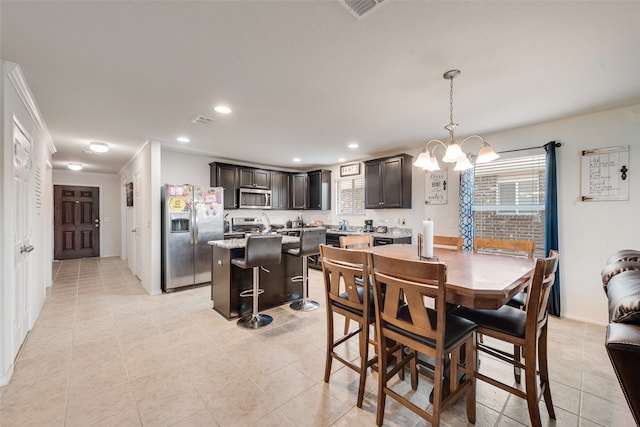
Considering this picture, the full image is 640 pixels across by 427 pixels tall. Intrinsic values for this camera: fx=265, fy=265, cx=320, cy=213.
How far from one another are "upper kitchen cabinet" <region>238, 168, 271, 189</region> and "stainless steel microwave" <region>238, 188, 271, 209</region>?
0.12 meters

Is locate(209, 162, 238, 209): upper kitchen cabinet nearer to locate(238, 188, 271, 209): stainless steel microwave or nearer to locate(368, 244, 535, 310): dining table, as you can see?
locate(238, 188, 271, 209): stainless steel microwave

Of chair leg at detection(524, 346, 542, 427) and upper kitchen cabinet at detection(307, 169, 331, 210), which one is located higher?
upper kitchen cabinet at detection(307, 169, 331, 210)

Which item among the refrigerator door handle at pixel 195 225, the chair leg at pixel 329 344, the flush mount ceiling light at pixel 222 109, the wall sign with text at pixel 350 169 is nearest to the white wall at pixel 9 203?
the flush mount ceiling light at pixel 222 109

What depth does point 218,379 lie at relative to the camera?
207cm

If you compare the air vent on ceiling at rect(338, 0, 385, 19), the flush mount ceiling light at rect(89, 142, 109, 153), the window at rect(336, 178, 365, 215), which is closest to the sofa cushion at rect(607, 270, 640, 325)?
the air vent on ceiling at rect(338, 0, 385, 19)

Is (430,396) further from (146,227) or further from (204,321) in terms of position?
(146,227)

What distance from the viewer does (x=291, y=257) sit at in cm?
382

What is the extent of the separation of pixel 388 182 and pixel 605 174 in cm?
274

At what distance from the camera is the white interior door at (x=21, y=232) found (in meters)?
2.37

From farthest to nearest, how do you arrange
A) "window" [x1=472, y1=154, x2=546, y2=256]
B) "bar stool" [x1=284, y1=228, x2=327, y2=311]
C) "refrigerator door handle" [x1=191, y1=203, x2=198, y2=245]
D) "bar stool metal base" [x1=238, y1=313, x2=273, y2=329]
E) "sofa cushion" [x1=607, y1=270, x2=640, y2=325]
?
"refrigerator door handle" [x1=191, y1=203, x2=198, y2=245] < "window" [x1=472, y1=154, x2=546, y2=256] < "bar stool" [x1=284, y1=228, x2=327, y2=311] < "bar stool metal base" [x1=238, y1=313, x2=273, y2=329] < "sofa cushion" [x1=607, y1=270, x2=640, y2=325]

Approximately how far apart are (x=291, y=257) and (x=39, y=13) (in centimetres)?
315

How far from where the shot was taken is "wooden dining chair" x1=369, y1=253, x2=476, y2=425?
53.7 inches

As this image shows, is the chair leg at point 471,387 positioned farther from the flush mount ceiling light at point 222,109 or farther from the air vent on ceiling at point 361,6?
the flush mount ceiling light at point 222,109

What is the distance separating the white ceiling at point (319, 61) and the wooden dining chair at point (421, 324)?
4.87 feet
